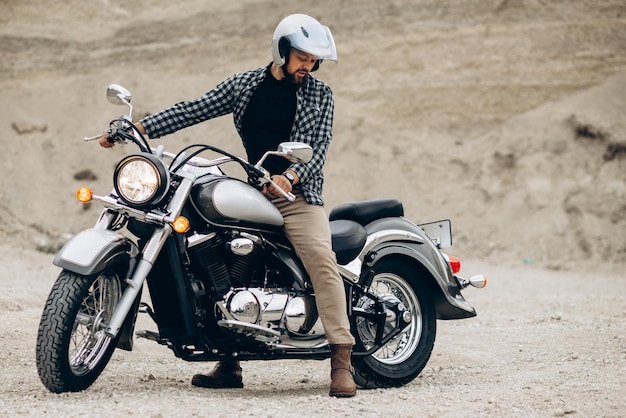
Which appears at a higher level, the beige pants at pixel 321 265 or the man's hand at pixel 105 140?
the man's hand at pixel 105 140

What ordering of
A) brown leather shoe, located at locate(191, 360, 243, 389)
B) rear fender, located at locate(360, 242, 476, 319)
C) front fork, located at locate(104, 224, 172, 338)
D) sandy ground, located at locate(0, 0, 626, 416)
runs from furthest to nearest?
sandy ground, located at locate(0, 0, 626, 416) < rear fender, located at locate(360, 242, 476, 319) < brown leather shoe, located at locate(191, 360, 243, 389) < front fork, located at locate(104, 224, 172, 338)

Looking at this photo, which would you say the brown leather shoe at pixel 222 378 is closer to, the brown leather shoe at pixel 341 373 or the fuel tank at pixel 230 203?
the brown leather shoe at pixel 341 373

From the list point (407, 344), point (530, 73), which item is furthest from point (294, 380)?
point (530, 73)

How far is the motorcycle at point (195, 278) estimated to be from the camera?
5797 mm

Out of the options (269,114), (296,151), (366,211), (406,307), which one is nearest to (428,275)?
(406,307)

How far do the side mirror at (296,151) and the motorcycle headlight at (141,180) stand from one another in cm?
69

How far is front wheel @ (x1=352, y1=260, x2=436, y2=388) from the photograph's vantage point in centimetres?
702

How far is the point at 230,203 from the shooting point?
611 cm

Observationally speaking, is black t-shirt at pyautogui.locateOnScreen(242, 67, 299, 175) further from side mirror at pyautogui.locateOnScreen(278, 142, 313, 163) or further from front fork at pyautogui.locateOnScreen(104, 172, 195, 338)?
front fork at pyautogui.locateOnScreen(104, 172, 195, 338)

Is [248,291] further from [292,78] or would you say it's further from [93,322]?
[292,78]

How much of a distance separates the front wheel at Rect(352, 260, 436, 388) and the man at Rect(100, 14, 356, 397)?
1.39ft

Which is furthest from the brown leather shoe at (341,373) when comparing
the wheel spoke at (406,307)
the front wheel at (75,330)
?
the front wheel at (75,330)

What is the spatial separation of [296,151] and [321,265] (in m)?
0.84

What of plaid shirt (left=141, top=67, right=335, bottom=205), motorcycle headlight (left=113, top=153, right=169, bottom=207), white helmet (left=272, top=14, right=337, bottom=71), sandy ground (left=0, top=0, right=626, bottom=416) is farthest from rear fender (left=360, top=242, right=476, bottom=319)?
sandy ground (left=0, top=0, right=626, bottom=416)
